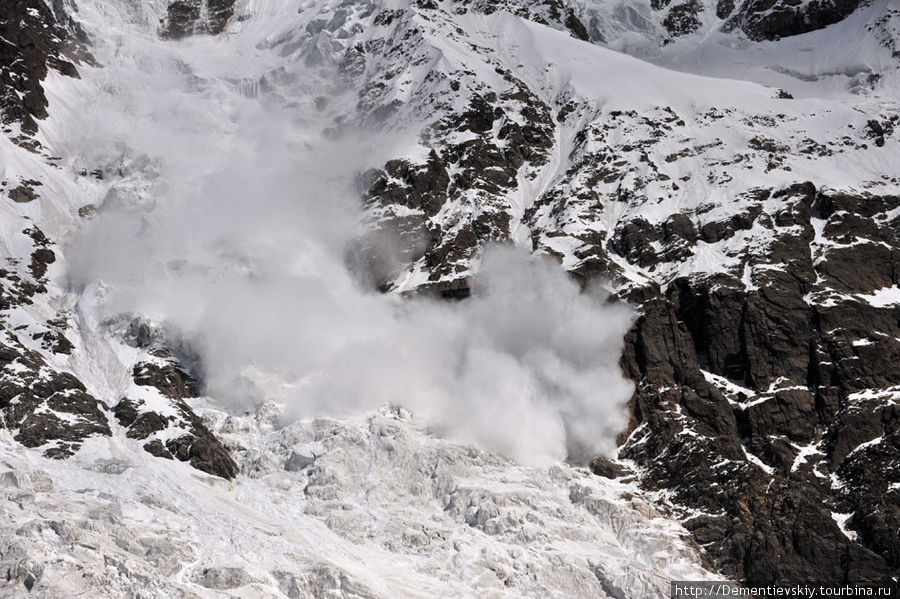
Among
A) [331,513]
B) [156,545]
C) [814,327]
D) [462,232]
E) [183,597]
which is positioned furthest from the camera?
[462,232]

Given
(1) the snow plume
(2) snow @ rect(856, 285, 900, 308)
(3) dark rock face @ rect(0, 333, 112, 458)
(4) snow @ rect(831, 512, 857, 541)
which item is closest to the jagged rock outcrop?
(1) the snow plume

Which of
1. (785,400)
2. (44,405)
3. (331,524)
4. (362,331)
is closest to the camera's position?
(331,524)

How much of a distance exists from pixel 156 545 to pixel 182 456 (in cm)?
2524

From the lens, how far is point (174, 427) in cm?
14975

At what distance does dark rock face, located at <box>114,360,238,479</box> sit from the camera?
146 meters

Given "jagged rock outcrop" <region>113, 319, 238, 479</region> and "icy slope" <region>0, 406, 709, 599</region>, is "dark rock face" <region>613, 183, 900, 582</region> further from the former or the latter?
"jagged rock outcrop" <region>113, 319, 238, 479</region>

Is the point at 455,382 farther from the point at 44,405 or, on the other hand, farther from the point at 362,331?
the point at 44,405

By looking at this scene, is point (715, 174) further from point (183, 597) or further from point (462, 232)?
point (183, 597)

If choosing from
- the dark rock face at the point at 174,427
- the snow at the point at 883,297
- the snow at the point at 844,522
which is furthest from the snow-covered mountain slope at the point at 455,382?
the snow at the point at 883,297

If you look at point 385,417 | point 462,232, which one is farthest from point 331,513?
point 462,232

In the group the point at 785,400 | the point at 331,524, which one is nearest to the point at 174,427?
the point at 331,524

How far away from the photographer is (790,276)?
568 ft

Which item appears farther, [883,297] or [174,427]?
[883,297]

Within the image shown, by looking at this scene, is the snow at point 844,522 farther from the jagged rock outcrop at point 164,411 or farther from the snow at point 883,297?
the jagged rock outcrop at point 164,411
